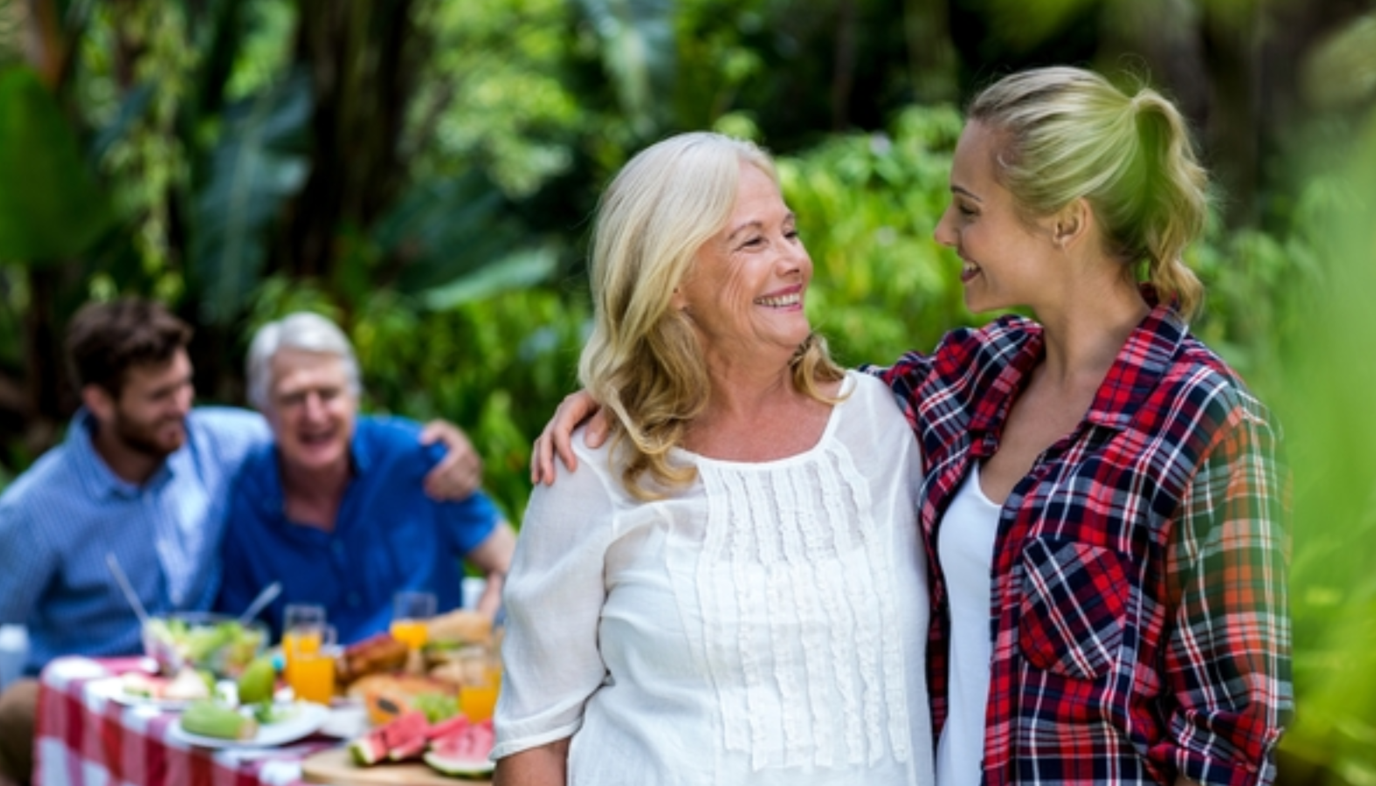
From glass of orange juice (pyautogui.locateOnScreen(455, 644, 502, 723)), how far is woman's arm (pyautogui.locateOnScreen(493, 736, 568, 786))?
1.04m

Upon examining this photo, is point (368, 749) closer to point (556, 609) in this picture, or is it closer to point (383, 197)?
point (556, 609)

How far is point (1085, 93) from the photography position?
2.07 metres

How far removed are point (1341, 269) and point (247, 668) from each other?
Answer: 3436 millimetres

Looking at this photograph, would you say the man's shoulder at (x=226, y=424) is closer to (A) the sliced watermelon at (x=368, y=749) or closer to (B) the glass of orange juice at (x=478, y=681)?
(B) the glass of orange juice at (x=478, y=681)

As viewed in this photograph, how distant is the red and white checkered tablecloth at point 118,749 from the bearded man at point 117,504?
328 millimetres

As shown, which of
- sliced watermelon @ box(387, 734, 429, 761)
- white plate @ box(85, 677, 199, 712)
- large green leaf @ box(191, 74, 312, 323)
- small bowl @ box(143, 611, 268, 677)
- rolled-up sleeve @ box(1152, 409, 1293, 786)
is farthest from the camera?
large green leaf @ box(191, 74, 312, 323)

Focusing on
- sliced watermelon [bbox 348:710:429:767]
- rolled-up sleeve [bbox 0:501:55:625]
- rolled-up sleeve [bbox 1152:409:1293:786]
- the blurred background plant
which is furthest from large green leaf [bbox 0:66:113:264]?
rolled-up sleeve [bbox 1152:409:1293:786]

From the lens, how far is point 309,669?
144 inches

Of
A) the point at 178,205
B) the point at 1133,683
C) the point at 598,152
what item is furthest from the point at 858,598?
the point at 598,152

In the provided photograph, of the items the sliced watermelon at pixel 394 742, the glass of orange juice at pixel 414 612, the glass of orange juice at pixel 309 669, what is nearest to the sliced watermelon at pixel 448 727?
the sliced watermelon at pixel 394 742

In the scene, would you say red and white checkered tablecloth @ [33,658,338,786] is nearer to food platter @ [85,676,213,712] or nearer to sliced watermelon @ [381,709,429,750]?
food platter @ [85,676,213,712]

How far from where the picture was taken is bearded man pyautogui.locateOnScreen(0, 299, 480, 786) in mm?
4371

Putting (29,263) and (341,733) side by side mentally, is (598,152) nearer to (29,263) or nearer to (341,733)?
(29,263)

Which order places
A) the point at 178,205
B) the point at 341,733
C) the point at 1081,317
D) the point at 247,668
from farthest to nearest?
the point at 178,205, the point at 247,668, the point at 341,733, the point at 1081,317
